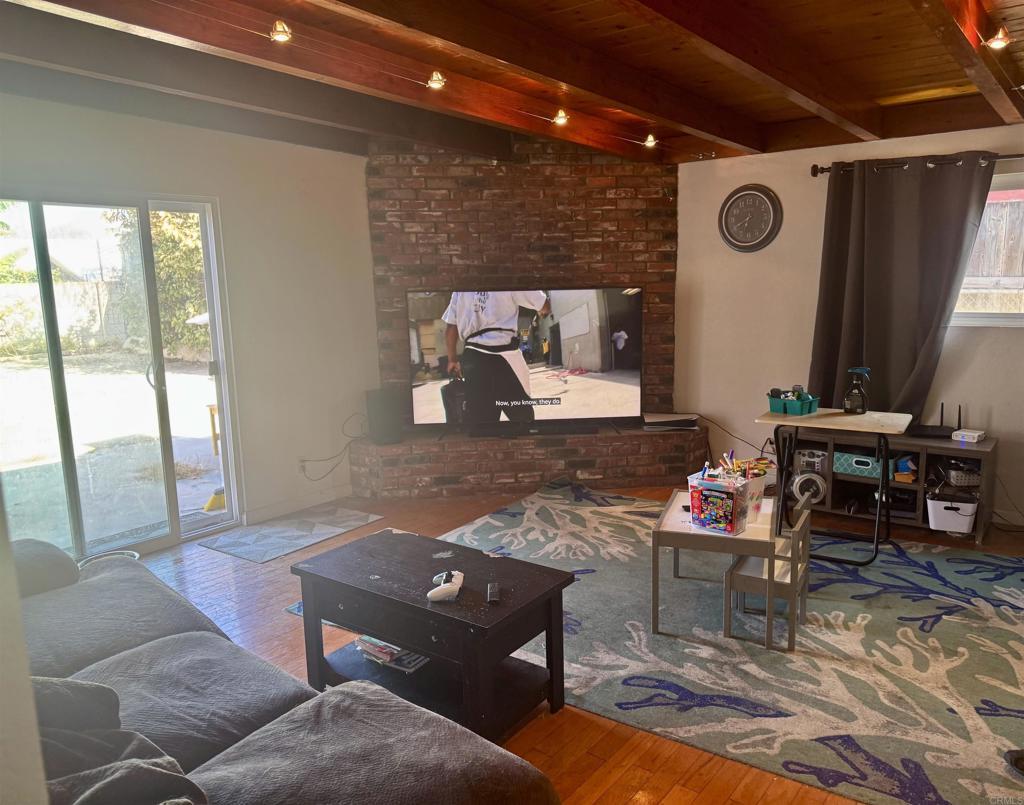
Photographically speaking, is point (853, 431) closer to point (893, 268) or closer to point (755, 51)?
point (893, 268)

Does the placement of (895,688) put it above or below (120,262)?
below

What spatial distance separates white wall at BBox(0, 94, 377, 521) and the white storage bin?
12.4 feet

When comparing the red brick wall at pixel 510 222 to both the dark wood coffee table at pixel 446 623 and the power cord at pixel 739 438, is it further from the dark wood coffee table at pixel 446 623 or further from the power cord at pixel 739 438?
the dark wood coffee table at pixel 446 623

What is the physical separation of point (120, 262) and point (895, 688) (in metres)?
4.24

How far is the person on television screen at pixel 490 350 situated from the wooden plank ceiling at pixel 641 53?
1.20m

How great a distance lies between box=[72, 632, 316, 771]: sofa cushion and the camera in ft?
5.96

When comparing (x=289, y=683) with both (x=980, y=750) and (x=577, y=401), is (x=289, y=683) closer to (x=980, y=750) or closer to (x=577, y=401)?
(x=980, y=750)

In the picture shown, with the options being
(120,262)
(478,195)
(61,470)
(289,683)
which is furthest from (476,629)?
(478,195)

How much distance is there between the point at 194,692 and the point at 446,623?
75 centimetres

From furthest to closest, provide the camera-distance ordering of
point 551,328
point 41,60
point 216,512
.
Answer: point 551,328 < point 216,512 < point 41,60

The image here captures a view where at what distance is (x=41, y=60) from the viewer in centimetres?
309

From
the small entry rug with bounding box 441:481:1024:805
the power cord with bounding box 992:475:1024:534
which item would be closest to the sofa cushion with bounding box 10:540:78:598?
the small entry rug with bounding box 441:481:1024:805

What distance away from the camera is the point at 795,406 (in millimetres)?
4234

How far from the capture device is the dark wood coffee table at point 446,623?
7.77ft
